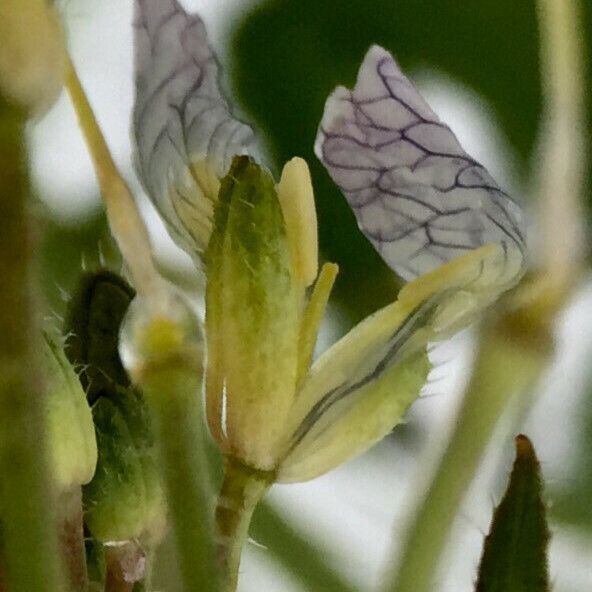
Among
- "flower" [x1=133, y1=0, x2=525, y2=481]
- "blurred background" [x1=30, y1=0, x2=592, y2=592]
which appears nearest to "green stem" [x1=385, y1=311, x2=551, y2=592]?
"flower" [x1=133, y1=0, x2=525, y2=481]

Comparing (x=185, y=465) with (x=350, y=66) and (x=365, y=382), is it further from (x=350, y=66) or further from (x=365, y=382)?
(x=350, y=66)

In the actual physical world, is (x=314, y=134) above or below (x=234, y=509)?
above

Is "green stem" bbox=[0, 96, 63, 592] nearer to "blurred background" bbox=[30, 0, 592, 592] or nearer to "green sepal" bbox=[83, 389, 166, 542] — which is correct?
"green sepal" bbox=[83, 389, 166, 542]

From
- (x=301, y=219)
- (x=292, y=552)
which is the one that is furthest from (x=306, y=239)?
(x=292, y=552)

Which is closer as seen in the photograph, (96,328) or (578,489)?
(96,328)

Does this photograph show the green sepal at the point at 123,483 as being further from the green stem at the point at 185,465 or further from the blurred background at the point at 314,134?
the blurred background at the point at 314,134

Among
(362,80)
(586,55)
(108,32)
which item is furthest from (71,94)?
(108,32)
